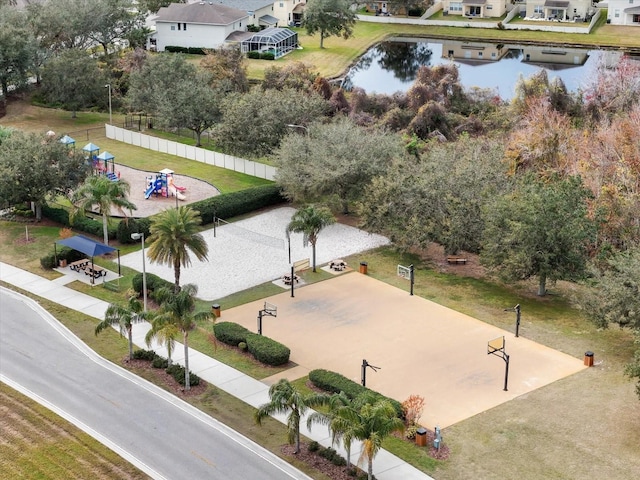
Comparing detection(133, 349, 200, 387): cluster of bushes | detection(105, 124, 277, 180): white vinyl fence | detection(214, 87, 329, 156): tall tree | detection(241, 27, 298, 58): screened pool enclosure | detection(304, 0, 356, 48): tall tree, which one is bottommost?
detection(133, 349, 200, 387): cluster of bushes

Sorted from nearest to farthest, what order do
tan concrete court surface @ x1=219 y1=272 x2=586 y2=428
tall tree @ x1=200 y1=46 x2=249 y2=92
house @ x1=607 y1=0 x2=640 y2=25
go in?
tan concrete court surface @ x1=219 y1=272 x2=586 y2=428, tall tree @ x1=200 y1=46 x2=249 y2=92, house @ x1=607 y1=0 x2=640 y2=25

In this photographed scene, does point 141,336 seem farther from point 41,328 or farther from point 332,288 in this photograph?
point 332,288

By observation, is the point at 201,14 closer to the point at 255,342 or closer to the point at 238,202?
the point at 238,202

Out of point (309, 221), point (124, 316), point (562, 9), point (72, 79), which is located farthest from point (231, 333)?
point (562, 9)

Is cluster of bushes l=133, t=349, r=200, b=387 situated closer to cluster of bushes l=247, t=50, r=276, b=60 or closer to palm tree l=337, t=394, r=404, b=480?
palm tree l=337, t=394, r=404, b=480

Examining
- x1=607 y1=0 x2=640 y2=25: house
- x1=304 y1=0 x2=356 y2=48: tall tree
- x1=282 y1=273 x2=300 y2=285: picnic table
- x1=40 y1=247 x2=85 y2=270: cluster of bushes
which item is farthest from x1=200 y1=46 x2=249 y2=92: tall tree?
x1=607 y1=0 x2=640 y2=25: house

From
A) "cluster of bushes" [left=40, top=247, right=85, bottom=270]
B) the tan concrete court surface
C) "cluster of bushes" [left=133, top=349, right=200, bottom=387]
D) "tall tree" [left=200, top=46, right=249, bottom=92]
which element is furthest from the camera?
"tall tree" [left=200, top=46, right=249, bottom=92]

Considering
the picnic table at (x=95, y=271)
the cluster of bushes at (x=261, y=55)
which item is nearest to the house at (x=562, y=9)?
the cluster of bushes at (x=261, y=55)

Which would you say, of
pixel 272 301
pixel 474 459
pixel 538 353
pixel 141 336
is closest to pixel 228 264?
pixel 272 301
